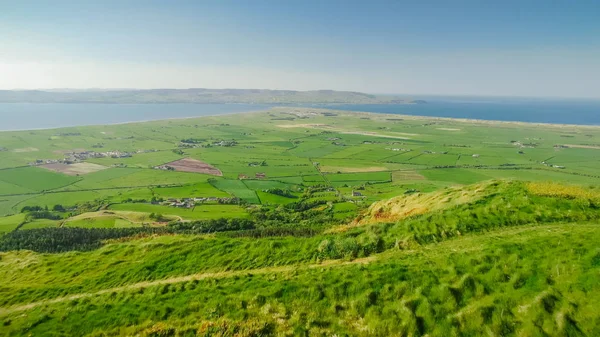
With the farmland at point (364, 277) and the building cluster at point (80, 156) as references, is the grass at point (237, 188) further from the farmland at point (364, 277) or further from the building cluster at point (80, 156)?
the building cluster at point (80, 156)

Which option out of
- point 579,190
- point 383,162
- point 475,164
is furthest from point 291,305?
point 475,164

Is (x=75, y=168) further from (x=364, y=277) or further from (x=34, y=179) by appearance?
(x=364, y=277)

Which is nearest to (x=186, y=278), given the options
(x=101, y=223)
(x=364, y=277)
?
(x=364, y=277)

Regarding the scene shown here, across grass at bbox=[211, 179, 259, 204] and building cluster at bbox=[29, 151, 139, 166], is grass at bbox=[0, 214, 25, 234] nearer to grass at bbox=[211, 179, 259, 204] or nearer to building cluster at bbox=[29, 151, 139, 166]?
grass at bbox=[211, 179, 259, 204]

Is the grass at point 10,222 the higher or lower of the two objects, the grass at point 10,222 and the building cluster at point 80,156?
the lower

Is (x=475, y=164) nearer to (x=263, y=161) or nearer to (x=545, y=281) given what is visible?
(x=263, y=161)

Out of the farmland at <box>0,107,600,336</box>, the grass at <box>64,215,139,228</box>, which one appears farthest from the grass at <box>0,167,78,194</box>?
the farmland at <box>0,107,600,336</box>

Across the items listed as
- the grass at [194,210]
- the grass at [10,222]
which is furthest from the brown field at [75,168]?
the grass at [194,210]
